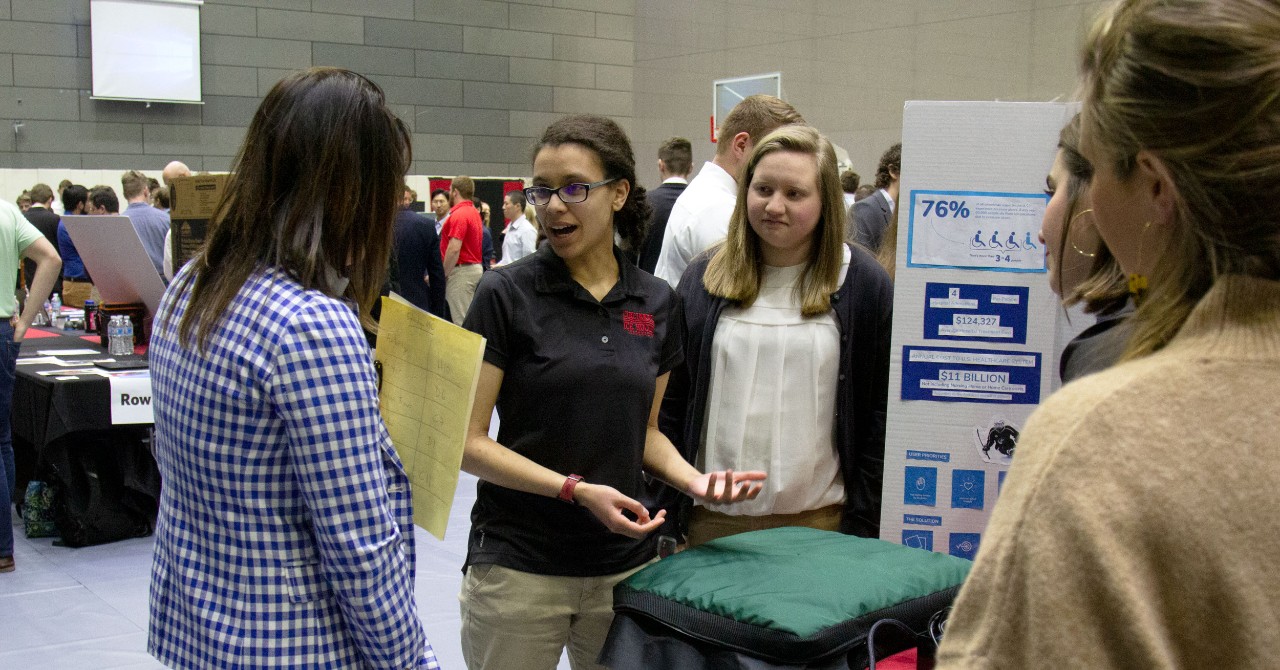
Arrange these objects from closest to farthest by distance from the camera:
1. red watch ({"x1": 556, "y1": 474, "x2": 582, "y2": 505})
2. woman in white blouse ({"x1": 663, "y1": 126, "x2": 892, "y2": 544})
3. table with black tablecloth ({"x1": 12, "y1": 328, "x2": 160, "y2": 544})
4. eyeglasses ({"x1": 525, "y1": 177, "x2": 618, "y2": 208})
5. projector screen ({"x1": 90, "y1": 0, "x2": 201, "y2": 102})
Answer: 1. red watch ({"x1": 556, "y1": 474, "x2": 582, "y2": 505})
2. eyeglasses ({"x1": 525, "y1": 177, "x2": 618, "y2": 208})
3. woman in white blouse ({"x1": 663, "y1": 126, "x2": 892, "y2": 544})
4. table with black tablecloth ({"x1": 12, "y1": 328, "x2": 160, "y2": 544})
5. projector screen ({"x1": 90, "y1": 0, "x2": 201, "y2": 102})

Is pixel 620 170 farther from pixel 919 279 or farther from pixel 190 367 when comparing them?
pixel 190 367

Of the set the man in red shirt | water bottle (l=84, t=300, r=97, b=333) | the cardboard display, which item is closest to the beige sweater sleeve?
the cardboard display

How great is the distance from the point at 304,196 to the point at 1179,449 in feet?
3.17

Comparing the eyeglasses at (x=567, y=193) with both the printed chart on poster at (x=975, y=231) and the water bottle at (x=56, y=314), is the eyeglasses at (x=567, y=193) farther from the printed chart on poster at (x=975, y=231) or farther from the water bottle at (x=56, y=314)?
the water bottle at (x=56, y=314)

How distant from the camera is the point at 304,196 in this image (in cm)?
124

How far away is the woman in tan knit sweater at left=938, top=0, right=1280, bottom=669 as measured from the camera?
570mm

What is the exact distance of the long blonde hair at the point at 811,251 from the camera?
2.12 meters

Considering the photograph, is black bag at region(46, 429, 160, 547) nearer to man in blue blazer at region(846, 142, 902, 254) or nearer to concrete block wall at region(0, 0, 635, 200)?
man in blue blazer at region(846, 142, 902, 254)

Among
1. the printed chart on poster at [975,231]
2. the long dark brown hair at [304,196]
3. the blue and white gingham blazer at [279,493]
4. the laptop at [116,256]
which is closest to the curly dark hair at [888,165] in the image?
the printed chart on poster at [975,231]

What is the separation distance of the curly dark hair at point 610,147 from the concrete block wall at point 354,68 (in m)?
9.30

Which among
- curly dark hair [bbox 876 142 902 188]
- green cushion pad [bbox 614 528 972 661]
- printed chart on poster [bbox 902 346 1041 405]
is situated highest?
curly dark hair [bbox 876 142 902 188]

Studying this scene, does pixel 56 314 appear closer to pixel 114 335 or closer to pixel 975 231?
pixel 114 335

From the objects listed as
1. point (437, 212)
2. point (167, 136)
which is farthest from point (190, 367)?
point (167, 136)

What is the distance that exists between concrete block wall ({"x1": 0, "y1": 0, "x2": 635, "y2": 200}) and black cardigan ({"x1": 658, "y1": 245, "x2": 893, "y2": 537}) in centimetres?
921
